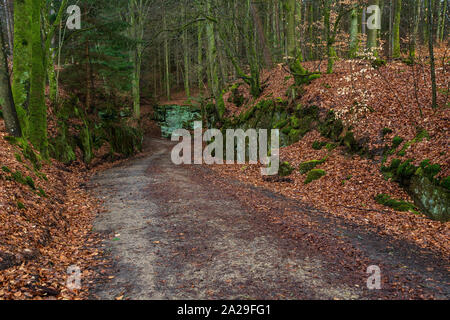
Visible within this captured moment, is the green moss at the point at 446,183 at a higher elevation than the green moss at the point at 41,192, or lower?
higher

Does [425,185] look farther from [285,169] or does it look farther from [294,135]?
[294,135]

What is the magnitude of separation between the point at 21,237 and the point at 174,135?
1236 inches

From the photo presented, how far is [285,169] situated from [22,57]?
12.2m

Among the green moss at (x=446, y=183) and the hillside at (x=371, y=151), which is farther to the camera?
the hillside at (x=371, y=151)

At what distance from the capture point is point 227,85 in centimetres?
2903

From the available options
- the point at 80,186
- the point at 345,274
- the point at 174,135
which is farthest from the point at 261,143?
the point at 174,135

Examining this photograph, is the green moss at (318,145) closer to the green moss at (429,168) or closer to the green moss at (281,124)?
the green moss at (281,124)

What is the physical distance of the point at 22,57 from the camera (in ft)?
41.3

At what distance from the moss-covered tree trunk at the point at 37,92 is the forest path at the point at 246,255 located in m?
5.85

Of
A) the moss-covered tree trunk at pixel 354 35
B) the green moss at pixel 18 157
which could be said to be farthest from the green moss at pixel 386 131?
the green moss at pixel 18 157

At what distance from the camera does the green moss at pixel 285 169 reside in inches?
528

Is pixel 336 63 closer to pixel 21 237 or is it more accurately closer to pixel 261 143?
pixel 261 143
